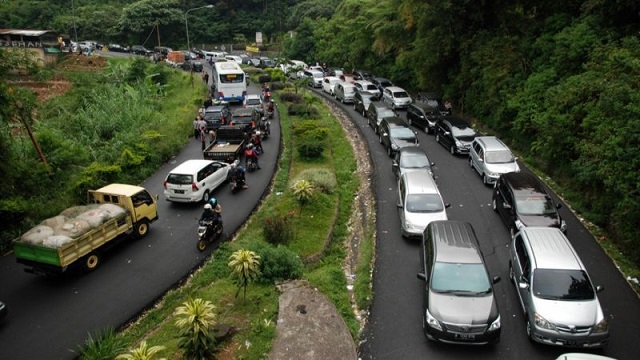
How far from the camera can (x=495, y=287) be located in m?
13.4

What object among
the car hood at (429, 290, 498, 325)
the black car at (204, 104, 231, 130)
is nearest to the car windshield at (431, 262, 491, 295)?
the car hood at (429, 290, 498, 325)

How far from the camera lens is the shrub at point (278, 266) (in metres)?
13.5

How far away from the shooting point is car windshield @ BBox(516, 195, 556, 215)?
15.6m

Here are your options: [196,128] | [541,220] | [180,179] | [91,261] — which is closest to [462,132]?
[541,220]

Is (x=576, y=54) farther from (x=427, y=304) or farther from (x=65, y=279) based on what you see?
(x=65, y=279)

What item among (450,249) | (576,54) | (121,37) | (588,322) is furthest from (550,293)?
(121,37)

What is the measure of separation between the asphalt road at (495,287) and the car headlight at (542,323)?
2.05 ft

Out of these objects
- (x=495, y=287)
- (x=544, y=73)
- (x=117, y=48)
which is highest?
(x=544, y=73)

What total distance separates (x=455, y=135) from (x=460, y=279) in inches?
565

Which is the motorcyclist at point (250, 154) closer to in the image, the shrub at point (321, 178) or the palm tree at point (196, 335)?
the shrub at point (321, 178)

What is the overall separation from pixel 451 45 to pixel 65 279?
1035 inches

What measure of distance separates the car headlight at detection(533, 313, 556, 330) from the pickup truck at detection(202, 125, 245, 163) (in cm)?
1630

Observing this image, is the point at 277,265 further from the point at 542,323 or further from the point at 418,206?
the point at 542,323

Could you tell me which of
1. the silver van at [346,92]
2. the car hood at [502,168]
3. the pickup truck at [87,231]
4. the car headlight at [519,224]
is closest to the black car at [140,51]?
the silver van at [346,92]
